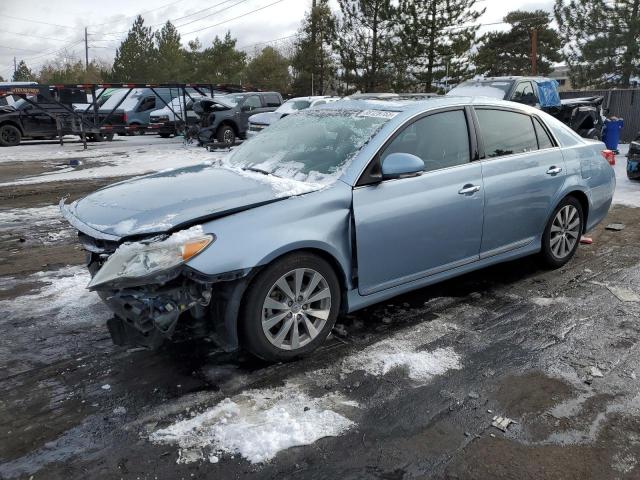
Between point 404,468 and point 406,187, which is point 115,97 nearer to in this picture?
point 406,187

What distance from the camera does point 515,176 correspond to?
15.7 feet

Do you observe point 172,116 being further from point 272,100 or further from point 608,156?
point 608,156

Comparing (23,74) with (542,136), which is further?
(23,74)

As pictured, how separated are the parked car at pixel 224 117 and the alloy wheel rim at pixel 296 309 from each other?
15153mm

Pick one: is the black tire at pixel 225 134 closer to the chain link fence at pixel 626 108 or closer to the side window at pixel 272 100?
the side window at pixel 272 100

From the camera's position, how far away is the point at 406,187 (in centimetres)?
406

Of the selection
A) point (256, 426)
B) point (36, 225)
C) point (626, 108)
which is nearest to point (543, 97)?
point (626, 108)

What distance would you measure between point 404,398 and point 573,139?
11.7ft

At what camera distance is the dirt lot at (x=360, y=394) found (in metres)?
2.71

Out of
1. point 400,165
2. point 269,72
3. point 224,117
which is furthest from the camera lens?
point 269,72

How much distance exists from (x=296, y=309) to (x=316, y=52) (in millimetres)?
35563

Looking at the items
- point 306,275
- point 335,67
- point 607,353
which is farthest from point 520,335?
point 335,67

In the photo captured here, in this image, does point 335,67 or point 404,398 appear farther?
point 335,67

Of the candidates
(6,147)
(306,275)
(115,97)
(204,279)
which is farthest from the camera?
(115,97)
